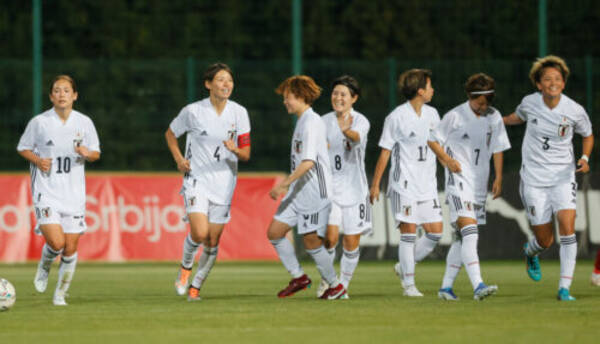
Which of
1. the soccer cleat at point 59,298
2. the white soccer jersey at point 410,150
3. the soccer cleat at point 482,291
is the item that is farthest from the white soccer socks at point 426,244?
the soccer cleat at point 59,298

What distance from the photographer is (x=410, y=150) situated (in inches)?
454

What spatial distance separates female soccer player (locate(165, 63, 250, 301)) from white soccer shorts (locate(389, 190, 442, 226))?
5.07ft

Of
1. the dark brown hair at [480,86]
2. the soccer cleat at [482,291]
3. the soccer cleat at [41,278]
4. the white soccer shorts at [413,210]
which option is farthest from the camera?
the soccer cleat at [41,278]

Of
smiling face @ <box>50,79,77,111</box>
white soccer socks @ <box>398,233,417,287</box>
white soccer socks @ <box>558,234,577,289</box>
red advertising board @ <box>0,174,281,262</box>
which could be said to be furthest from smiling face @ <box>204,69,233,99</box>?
red advertising board @ <box>0,174,281,262</box>

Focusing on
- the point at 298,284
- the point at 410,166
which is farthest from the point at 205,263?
the point at 410,166

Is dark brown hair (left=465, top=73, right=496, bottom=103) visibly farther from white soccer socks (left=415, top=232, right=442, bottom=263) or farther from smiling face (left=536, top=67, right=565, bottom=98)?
white soccer socks (left=415, top=232, right=442, bottom=263)

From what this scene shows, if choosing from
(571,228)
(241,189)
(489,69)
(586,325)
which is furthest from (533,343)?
(489,69)

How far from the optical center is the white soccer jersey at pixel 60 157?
10.9 metres

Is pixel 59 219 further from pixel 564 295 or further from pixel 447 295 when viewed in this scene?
pixel 564 295

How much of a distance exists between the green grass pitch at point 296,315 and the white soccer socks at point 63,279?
12 cm

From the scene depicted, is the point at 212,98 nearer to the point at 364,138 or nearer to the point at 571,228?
the point at 364,138

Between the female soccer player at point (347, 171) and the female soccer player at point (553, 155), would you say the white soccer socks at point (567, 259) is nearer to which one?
the female soccer player at point (553, 155)

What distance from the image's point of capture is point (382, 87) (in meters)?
21.3

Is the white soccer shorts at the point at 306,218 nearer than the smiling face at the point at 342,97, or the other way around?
the white soccer shorts at the point at 306,218
